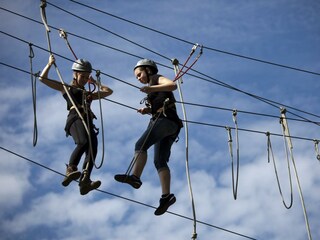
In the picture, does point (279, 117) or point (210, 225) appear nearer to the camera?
point (210, 225)

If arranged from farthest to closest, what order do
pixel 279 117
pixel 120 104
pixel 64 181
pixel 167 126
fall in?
pixel 279 117, pixel 120 104, pixel 167 126, pixel 64 181

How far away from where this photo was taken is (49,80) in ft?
21.7

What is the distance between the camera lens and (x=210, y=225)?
729cm

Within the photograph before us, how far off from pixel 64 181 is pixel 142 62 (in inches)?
61.0

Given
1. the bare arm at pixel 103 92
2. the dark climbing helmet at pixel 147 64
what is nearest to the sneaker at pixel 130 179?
the bare arm at pixel 103 92

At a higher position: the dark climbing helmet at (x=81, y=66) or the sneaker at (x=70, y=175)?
the dark climbing helmet at (x=81, y=66)

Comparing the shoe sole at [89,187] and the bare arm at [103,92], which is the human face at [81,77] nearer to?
the bare arm at [103,92]

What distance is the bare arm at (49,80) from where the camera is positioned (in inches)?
257

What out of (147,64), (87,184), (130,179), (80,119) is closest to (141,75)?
(147,64)

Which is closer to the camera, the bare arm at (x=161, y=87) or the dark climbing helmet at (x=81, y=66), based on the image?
the bare arm at (x=161, y=87)

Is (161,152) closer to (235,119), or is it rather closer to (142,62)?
(142,62)

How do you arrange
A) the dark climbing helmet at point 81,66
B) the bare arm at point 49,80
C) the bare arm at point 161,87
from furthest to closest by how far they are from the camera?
the dark climbing helmet at point 81,66
the bare arm at point 49,80
the bare arm at point 161,87

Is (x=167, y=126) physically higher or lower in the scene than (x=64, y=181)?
higher

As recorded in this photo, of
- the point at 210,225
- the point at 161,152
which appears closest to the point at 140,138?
the point at 161,152
